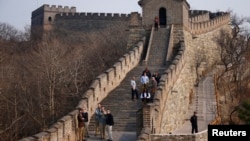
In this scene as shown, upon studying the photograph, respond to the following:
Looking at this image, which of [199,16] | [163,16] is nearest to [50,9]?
Result: [199,16]

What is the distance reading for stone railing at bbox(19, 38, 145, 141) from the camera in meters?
17.5

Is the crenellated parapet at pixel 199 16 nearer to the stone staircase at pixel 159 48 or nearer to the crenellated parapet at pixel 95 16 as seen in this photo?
the stone staircase at pixel 159 48

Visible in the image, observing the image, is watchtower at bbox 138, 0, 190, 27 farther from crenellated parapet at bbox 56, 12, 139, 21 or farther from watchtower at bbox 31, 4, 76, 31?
watchtower at bbox 31, 4, 76, 31

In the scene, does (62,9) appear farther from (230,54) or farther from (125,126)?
(125,126)

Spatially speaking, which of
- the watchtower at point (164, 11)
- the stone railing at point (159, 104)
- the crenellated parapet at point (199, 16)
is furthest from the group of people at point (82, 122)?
the crenellated parapet at point (199, 16)

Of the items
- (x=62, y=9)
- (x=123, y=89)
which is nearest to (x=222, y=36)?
(x=123, y=89)

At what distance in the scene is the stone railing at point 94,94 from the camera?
690 inches

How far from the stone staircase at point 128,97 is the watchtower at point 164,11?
0.79 m

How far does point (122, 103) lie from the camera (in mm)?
21734

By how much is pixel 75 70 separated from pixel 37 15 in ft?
117

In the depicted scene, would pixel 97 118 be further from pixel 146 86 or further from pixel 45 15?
pixel 45 15

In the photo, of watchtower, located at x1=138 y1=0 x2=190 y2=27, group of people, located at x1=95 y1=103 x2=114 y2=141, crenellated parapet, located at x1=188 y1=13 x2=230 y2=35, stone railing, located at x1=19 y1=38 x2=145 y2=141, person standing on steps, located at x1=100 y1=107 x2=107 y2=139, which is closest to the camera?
stone railing, located at x1=19 y1=38 x2=145 y2=141

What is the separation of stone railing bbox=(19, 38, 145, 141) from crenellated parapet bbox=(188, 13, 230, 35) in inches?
187

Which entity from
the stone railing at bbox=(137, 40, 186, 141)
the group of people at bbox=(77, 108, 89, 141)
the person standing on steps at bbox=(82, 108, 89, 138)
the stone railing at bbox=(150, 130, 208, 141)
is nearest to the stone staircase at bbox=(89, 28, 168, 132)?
the person standing on steps at bbox=(82, 108, 89, 138)
